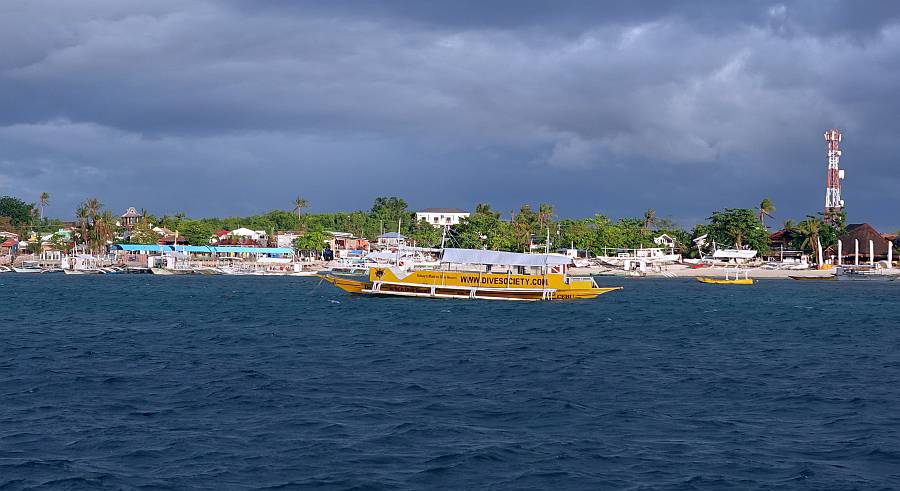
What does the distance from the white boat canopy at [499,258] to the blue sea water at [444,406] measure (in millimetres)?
28058

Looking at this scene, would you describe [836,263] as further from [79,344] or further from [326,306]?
[79,344]

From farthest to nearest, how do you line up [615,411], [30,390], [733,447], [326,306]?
1. [326,306]
2. [30,390]
3. [615,411]
4. [733,447]

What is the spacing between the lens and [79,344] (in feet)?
163

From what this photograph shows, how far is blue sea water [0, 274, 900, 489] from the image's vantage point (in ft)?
74.7

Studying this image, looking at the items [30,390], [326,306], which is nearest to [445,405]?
[30,390]

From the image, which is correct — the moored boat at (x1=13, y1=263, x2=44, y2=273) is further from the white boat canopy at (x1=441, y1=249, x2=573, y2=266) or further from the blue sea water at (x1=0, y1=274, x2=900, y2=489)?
the blue sea water at (x1=0, y1=274, x2=900, y2=489)

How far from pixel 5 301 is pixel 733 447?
81421 mm

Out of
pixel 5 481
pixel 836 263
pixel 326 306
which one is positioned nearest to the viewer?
pixel 5 481

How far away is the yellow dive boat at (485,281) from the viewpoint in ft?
294

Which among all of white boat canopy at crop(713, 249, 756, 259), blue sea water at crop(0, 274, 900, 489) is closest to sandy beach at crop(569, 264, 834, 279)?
white boat canopy at crop(713, 249, 756, 259)

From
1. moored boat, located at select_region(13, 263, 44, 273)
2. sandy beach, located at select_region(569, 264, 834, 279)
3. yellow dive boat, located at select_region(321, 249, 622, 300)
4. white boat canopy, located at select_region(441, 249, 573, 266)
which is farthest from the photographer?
moored boat, located at select_region(13, 263, 44, 273)

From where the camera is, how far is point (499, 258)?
91.4 metres

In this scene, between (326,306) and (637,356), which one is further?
(326,306)

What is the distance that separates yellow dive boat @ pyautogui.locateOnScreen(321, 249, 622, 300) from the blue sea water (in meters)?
26.5
